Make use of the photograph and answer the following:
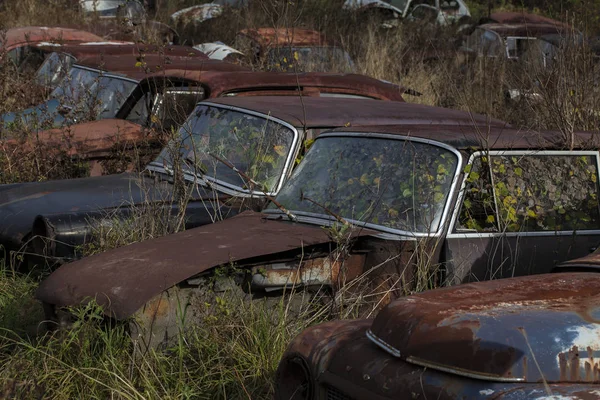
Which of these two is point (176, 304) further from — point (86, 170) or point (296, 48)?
point (296, 48)

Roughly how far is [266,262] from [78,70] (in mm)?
5559

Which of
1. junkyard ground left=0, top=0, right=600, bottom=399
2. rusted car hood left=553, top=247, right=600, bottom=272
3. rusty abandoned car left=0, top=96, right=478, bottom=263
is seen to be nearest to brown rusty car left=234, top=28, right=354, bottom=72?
junkyard ground left=0, top=0, right=600, bottom=399

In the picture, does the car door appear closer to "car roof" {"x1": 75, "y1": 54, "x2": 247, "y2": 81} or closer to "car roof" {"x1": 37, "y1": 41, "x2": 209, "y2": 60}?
"car roof" {"x1": 75, "y1": 54, "x2": 247, "y2": 81}

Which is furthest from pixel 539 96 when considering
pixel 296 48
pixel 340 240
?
pixel 296 48

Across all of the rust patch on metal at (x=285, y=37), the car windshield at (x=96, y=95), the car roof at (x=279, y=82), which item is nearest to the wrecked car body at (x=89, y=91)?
the car windshield at (x=96, y=95)

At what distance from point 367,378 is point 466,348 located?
13.3 inches

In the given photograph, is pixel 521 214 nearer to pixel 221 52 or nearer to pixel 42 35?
pixel 221 52

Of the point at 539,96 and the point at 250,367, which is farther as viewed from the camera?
the point at 539,96

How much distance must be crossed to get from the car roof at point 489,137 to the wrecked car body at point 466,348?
1.50 m

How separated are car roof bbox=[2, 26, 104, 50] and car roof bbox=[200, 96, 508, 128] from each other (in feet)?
18.7

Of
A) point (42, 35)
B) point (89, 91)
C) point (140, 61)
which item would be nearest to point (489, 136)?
point (140, 61)

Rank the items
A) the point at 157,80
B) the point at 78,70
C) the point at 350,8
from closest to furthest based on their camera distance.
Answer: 1. the point at 157,80
2. the point at 78,70
3. the point at 350,8

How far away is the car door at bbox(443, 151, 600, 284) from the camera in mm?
4516

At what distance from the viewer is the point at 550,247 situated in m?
4.69
